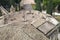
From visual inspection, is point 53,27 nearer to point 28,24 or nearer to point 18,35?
point 28,24

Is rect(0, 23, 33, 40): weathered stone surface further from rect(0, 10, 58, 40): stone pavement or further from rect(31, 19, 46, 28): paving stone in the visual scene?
rect(31, 19, 46, 28): paving stone

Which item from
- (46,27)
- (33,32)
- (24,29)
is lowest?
(46,27)

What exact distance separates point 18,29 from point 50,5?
13.3 m

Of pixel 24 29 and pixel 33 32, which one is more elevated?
pixel 24 29

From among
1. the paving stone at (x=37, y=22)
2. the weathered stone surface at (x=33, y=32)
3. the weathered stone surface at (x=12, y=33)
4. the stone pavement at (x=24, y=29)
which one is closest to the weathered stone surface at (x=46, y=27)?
the stone pavement at (x=24, y=29)

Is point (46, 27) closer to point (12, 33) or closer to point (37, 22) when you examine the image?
point (37, 22)

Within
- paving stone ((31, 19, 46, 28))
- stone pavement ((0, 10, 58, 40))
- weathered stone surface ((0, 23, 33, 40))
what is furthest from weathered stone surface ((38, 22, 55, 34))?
weathered stone surface ((0, 23, 33, 40))

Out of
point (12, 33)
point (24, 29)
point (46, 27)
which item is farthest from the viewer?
point (46, 27)

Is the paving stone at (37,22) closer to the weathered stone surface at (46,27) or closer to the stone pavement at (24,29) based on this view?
the stone pavement at (24,29)

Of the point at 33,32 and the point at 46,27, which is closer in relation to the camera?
the point at 33,32

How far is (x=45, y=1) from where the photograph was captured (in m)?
30.9

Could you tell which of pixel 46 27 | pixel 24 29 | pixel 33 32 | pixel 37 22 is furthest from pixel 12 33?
pixel 46 27

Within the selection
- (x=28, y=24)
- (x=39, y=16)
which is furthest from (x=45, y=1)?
(x=28, y=24)

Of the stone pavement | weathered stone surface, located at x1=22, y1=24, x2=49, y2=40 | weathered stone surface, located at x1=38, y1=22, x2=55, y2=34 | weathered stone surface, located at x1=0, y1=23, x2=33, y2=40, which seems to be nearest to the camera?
weathered stone surface, located at x1=0, y1=23, x2=33, y2=40
